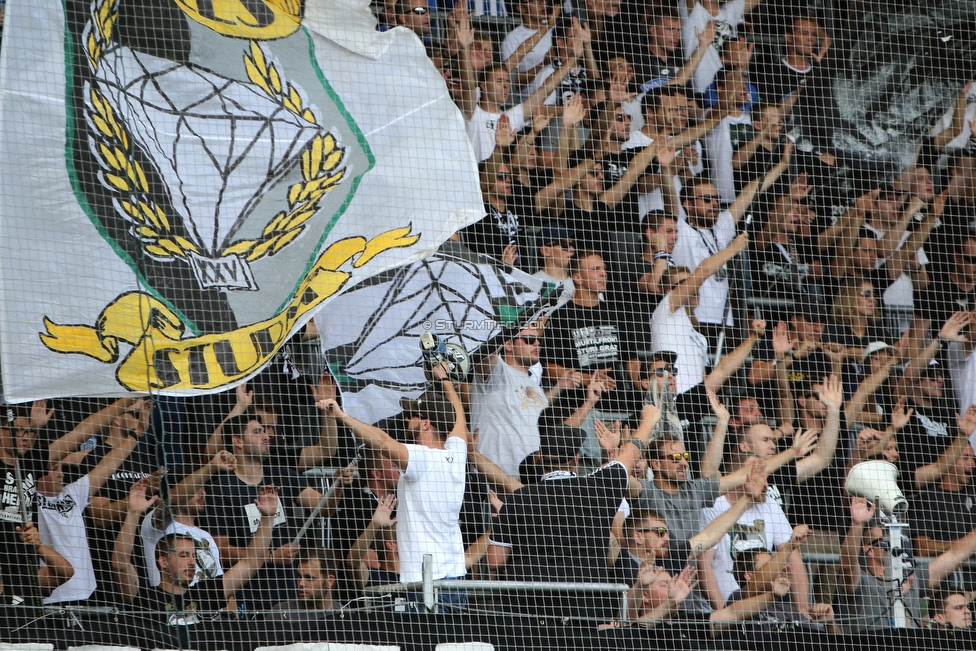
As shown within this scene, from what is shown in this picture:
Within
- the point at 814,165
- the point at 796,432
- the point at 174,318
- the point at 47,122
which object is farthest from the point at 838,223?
the point at 47,122

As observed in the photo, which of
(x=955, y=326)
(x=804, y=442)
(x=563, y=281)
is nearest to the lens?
(x=804, y=442)

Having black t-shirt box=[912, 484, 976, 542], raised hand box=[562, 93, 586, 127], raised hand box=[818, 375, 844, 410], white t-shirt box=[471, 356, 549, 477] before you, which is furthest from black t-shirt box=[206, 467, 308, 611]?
black t-shirt box=[912, 484, 976, 542]

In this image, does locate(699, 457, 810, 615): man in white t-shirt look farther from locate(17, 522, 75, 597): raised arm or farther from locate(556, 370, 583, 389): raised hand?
locate(17, 522, 75, 597): raised arm

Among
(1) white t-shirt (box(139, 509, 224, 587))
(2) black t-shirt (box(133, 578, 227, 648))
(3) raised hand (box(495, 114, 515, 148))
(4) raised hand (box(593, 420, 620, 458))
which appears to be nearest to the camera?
(2) black t-shirt (box(133, 578, 227, 648))

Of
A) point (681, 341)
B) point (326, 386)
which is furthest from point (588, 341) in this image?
point (326, 386)

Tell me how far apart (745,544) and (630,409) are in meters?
0.70

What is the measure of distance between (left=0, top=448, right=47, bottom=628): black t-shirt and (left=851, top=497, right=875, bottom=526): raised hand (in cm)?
303

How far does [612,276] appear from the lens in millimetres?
5309

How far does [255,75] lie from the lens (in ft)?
16.4

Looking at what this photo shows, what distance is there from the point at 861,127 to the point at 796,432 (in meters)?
1.75

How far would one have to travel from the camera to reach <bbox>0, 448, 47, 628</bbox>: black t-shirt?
407cm

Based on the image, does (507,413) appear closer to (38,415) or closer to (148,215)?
(148,215)

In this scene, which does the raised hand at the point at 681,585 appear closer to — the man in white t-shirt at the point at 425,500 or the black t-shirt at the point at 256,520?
the man in white t-shirt at the point at 425,500

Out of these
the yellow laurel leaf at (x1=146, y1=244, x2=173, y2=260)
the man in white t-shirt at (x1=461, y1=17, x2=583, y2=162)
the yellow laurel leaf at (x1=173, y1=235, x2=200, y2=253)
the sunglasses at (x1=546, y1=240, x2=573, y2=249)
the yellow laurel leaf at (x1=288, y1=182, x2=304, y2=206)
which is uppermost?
the man in white t-shirt at (x1=461, y1=17, x2=583, y2=162)
